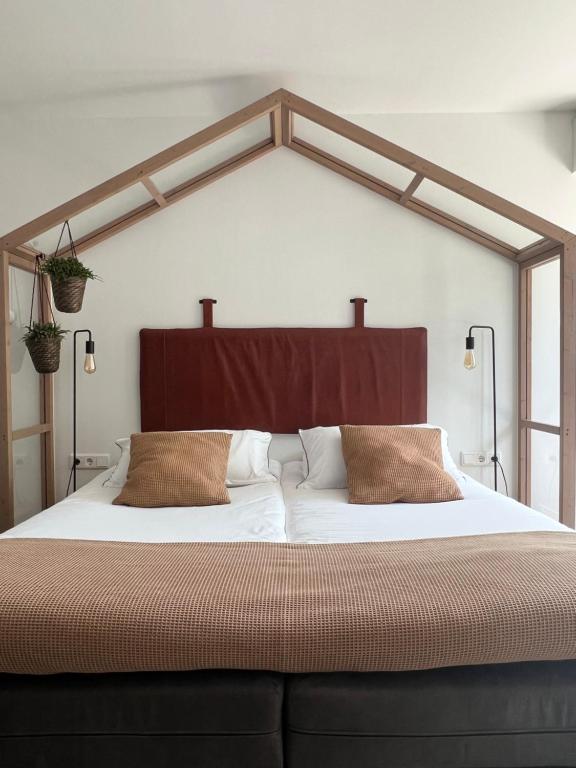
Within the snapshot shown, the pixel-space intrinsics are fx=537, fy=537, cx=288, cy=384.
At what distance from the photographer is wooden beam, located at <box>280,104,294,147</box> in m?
2.91

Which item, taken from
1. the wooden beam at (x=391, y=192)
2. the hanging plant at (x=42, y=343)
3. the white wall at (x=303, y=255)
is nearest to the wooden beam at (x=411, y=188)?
the wooden beam at (x=391, y=192)

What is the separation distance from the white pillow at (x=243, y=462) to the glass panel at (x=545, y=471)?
5.47ft

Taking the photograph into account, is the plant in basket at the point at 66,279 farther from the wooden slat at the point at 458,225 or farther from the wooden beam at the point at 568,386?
the wooden beam at the point at 568,386

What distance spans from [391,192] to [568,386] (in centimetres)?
157

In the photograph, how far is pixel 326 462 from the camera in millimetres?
2932

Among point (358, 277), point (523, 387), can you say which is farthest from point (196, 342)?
point (523, 387)

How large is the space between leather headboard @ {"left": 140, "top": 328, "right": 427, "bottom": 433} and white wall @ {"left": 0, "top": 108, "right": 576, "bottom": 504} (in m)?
0.11

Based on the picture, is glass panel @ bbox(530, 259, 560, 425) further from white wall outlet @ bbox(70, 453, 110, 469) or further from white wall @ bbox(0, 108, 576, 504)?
white wall outlet @ bbox(70, 453, 110, 469)

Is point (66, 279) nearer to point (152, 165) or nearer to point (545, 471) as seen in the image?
point (152, 165)

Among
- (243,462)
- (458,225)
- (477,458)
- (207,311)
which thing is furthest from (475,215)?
(243,462)

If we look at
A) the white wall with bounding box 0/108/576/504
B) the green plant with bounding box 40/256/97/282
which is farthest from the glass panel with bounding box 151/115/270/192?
the green plant with bounding box 40/256/97/282

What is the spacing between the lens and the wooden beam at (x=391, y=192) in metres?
3.34

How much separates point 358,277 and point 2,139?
2.38 metres

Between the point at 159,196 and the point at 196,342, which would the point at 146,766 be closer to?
the point at 196,342
